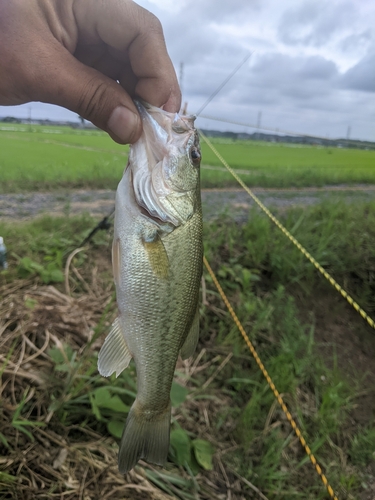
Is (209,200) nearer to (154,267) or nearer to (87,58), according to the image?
(87,58)

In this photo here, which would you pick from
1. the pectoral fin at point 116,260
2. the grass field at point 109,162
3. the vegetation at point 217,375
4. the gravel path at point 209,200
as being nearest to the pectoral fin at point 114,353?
the pectoral fin at point 116,260

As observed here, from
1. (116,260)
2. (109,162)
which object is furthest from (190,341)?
(109,162)

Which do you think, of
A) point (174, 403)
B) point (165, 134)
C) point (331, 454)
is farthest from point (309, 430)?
point (165, 134)

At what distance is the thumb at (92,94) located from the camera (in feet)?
4.08

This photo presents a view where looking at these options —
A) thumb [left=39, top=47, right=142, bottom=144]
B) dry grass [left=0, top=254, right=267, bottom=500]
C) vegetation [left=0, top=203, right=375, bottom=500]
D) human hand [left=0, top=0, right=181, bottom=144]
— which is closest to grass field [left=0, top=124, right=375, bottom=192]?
vegetation [left=0, top=203, right=375, bottom=500]

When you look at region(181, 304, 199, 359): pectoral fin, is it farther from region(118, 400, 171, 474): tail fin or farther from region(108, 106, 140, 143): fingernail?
region(108, 106, 140, 143): fingernail

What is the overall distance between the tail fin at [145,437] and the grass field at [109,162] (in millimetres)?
2949

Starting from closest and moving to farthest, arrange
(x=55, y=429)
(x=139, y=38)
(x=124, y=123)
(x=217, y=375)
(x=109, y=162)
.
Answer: (x=124, y=123) < (x=139, y=38) < (x=55, y=429) < (x=217, y=375) < (x=109, y=162)

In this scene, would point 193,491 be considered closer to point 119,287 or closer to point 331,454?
point 331,454

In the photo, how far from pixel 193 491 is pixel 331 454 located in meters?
1.12

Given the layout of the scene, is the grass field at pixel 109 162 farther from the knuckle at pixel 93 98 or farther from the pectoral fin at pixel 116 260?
the pectoral fin at pixel 116 260

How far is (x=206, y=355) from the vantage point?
2865mm

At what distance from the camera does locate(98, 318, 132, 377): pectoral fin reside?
1240 millimetres

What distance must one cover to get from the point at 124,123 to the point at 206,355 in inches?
79.9
